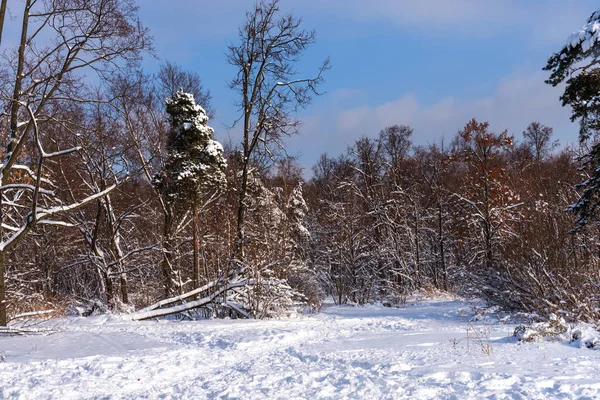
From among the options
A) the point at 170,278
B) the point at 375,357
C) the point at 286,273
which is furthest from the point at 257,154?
the point at 375,357

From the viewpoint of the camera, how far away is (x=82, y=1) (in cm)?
1044

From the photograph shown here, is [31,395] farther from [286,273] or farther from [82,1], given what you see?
[286,273]

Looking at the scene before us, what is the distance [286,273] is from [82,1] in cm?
967

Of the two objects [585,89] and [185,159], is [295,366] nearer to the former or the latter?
[585,89]

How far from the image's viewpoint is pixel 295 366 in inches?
249

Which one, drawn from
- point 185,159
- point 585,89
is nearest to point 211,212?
point 185,159

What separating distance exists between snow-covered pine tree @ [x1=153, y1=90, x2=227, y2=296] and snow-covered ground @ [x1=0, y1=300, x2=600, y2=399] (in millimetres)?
9996

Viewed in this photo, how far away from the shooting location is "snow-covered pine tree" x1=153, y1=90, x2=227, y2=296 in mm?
19016

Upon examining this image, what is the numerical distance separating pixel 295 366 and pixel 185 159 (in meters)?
14.3

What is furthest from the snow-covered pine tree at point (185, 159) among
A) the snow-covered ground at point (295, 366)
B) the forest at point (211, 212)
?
the snow-covered ground at point (295, 366)

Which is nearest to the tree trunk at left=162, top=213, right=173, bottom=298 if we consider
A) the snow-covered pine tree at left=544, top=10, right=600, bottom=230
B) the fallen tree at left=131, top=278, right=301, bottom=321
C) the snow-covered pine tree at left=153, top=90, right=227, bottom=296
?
the snow-covered pine tree at left=153, top=90, right=227, bottom=296

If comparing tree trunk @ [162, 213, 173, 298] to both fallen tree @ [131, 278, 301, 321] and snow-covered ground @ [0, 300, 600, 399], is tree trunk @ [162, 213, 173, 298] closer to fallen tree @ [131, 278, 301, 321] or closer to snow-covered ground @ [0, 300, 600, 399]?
fallen tree @ [131, 278, 301, 321]

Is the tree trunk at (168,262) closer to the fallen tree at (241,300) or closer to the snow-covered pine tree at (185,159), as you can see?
the snow-covered pine tree at (185,159)

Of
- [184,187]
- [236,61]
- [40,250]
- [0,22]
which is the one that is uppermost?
[236,61]
